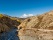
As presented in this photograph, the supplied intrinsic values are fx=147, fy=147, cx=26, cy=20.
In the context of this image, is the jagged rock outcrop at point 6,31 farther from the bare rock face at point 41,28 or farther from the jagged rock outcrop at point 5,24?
the bare rock face at point 41,28

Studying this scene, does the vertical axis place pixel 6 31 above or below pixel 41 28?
below

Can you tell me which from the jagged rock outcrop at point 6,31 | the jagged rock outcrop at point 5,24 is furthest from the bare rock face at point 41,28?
the jagged rock outcrop at point 5,24

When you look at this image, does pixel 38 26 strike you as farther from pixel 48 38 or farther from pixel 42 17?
pixel 48 38

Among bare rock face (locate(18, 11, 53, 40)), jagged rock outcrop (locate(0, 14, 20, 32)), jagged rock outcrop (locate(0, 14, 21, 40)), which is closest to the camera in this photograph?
bare rock face (locate(18, 11, 53, 40))

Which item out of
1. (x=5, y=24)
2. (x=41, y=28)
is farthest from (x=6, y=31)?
(x=41, y=28)

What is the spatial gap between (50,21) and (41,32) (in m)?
4.58

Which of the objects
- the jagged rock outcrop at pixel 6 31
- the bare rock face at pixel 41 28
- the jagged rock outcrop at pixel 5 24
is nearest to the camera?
the bare rock face at pixel 41 28

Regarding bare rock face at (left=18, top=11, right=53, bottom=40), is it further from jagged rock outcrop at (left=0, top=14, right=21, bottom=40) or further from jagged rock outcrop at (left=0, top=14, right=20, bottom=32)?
jagged rock outcrop at (left=0, top=14, right=20, bottom=32)

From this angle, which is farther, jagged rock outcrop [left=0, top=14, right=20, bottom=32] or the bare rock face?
jagged rock outcrop [left=0, top=14, right=20, bottom=32]

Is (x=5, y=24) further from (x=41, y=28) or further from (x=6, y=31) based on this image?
(x=41, y=28)

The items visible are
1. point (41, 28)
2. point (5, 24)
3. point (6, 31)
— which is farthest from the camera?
point (5, 24)

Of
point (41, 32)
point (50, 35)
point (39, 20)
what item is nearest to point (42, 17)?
point (39, 20)

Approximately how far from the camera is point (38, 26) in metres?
41.8

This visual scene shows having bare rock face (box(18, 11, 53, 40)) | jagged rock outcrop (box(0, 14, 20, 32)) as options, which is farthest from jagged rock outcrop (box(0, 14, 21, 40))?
bare rock face (box(18, 11, 53, 40))
